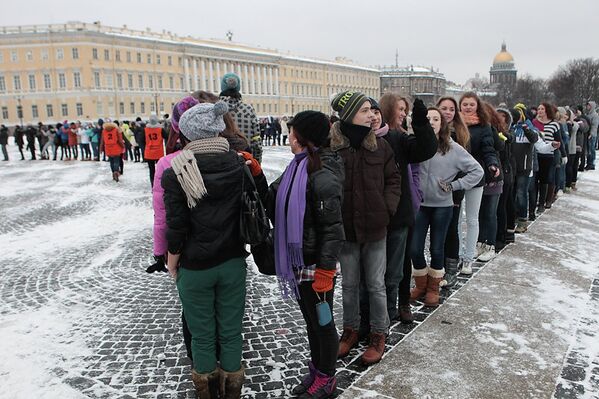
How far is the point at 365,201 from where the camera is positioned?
344cm

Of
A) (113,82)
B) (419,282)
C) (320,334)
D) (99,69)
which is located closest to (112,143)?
(419,282)

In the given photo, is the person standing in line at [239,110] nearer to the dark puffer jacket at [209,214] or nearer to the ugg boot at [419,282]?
the dark puffer jacket at [209,214]

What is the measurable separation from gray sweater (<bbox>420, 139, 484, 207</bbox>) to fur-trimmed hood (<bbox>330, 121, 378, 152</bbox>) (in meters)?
1.36

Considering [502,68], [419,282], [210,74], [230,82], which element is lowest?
[419,282]

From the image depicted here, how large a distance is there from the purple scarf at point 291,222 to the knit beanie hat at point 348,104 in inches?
20.4

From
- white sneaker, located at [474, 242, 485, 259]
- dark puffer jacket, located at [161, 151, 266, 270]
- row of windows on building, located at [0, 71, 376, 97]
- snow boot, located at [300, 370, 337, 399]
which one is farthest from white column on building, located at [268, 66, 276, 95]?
snow boot, located at [300, 370, 337, 399]

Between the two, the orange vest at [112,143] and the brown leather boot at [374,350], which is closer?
the brown leather boot at [374,350]

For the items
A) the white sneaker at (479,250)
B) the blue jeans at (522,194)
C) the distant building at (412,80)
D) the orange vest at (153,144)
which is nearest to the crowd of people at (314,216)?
the white sneaker at (479,250)

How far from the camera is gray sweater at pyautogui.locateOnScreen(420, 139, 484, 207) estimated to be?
463cm

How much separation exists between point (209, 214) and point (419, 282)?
270 cm

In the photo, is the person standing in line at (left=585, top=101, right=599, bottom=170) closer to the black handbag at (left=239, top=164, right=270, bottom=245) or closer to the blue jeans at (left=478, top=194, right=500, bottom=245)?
the blue jeans at (left=478, top=194, right=500, bottom=245)

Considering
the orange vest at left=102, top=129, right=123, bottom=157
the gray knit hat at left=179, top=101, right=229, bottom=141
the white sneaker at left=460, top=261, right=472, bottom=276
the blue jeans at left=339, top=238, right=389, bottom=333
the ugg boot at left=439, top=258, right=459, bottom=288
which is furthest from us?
the orange vest at left=102, top=129, right=123, bottom=157

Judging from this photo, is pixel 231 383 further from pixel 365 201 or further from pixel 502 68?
pixel 502 68

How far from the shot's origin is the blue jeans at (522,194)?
7.54 metres
